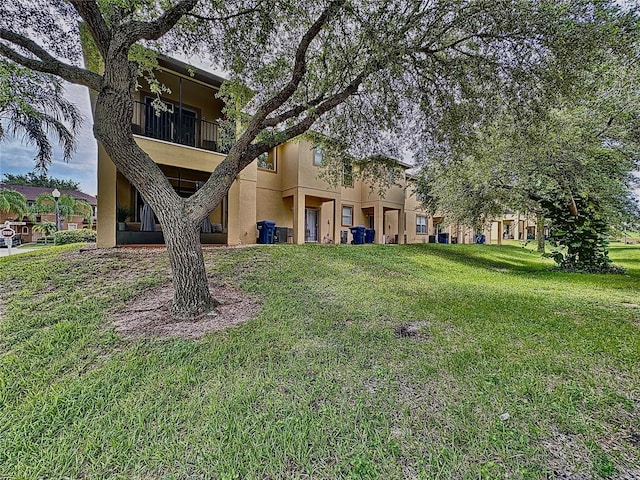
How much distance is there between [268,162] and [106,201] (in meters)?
7.77

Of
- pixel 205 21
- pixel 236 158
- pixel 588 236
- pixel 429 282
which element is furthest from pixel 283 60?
pixel 588 236

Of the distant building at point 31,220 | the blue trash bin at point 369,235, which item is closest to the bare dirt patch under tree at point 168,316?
the blue trash bin at point 369,235

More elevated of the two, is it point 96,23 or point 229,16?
point 229,16

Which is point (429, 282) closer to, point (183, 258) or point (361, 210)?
point (183, 258)

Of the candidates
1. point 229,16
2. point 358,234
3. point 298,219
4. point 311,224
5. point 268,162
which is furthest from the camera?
point 311,224

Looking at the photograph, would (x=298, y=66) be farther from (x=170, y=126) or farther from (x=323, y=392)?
(x=170, y=126)

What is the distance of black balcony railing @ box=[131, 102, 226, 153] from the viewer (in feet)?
33.8

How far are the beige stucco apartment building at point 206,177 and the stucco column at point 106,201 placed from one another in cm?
2

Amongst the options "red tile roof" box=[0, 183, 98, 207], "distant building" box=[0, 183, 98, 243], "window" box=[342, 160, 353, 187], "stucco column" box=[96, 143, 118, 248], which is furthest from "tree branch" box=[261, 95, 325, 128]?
"red tile roof" box=[0, 183, 98, 207]

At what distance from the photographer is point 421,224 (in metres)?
23.4

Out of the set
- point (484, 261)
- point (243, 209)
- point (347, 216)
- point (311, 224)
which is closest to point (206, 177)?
point (243, 209)

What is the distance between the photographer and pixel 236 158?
5559 millimetres

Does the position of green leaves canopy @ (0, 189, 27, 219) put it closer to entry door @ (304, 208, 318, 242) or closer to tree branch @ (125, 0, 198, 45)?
entry door @ (304, 208, 318, 242)

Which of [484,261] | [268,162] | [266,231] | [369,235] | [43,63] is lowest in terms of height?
[484,261]
